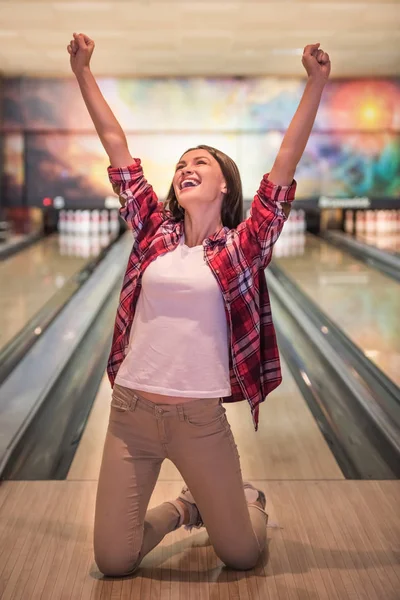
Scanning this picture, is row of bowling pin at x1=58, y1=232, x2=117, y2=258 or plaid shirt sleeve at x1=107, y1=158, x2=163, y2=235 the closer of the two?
plaid shirt sleeve at x1=107, y1=158, x2=163, y2=235

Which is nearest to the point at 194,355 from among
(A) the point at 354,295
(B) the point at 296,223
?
(A) the point at 354,295

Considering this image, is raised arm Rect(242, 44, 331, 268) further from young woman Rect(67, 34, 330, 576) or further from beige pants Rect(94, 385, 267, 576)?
beige pants Rect(94, 385, 267, 576)

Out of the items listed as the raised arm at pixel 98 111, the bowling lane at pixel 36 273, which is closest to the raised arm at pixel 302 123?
the raised arm at pixel 98 111

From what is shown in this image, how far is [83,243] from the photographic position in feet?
31.4

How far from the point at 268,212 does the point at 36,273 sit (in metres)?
5.36

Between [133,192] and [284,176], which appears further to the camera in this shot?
[133,192]

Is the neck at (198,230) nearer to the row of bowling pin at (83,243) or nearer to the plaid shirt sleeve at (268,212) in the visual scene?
the plaid shirt sleeve at (268,212)

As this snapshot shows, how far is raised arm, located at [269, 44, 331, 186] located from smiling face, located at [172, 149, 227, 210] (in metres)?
0.17

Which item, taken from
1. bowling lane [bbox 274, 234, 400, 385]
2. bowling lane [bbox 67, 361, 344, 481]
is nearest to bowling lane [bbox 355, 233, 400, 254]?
bowling lane [bbox 274, 234, 400, 385]

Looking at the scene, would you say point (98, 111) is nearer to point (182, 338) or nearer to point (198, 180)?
point (198, 180)

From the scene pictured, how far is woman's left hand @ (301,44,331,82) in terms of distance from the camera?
2.19 m

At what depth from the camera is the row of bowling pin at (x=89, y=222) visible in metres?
10.5

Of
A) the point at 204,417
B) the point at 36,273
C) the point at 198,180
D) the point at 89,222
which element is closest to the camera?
the point at 204,417

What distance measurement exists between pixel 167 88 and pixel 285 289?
401 cm
